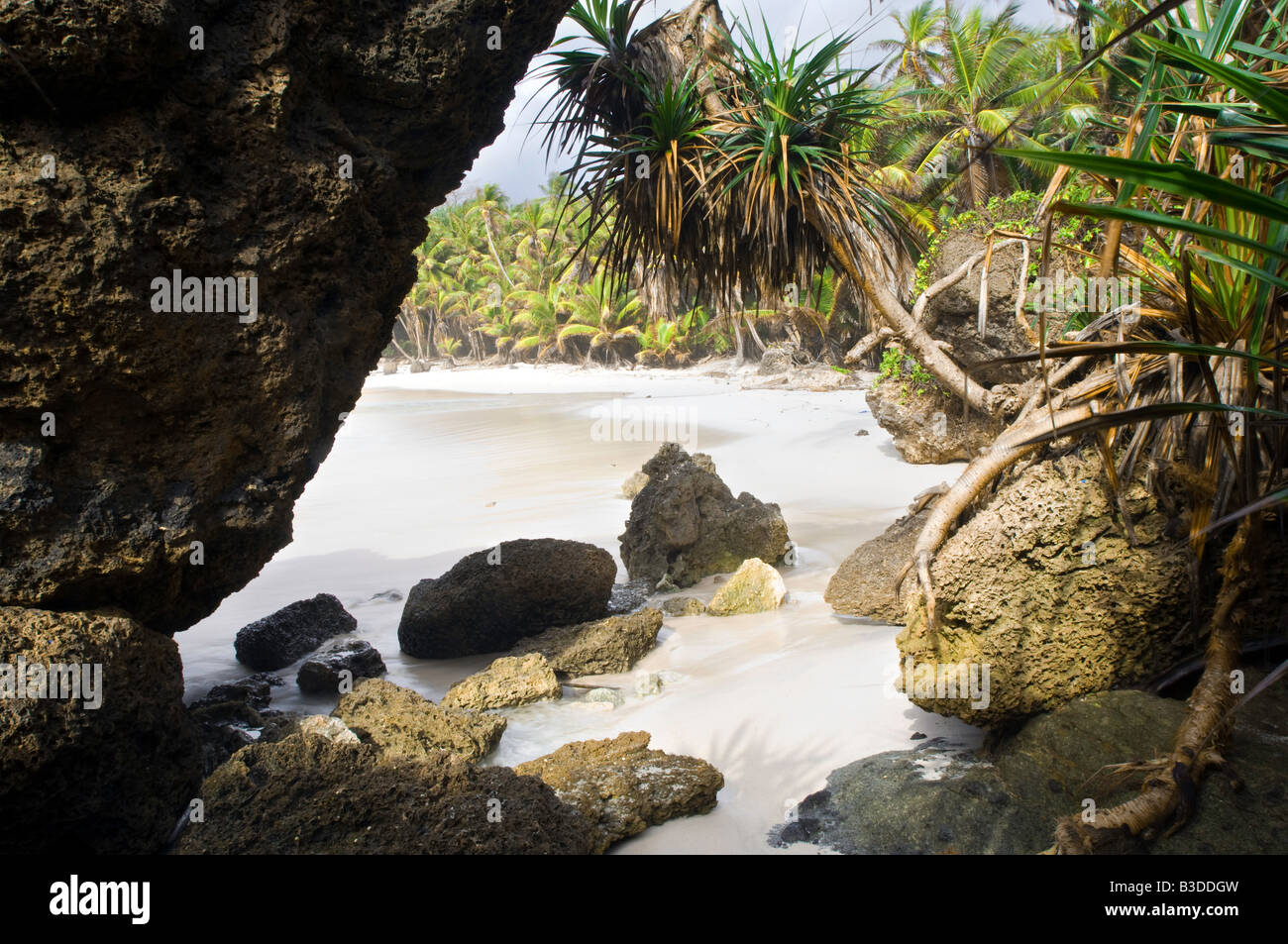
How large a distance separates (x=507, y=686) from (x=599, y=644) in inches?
27.2

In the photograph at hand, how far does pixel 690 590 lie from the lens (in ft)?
23.8

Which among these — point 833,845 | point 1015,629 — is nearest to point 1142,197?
point 1015,629

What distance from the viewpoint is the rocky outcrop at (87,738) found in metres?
2.97

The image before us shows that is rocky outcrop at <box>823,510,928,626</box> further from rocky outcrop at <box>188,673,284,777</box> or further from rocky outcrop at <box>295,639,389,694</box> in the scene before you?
rocky outcrop at <box>188,673,284,777</box>

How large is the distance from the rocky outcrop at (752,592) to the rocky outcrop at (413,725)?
7.26ft

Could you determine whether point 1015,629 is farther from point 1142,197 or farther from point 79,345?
point 79,345

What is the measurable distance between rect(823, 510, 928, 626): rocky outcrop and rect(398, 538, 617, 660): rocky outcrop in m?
1.66

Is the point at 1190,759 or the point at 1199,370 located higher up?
the point at 1199,370

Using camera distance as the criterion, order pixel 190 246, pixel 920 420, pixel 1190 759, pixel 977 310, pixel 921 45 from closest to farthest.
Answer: pixel 1190 759, pixel 190 246, pixel 977 310, pixel 920 420, pixel 921 45

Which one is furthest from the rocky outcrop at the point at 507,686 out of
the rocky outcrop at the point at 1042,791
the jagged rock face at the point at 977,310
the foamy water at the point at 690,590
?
the jagged rock face at the point at 977,310

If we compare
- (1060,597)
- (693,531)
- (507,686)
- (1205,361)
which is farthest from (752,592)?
(1205,361)

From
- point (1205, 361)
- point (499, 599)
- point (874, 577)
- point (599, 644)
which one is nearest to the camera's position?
point (1205, 361)

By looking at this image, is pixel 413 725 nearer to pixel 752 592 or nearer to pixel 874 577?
pixel 752 592

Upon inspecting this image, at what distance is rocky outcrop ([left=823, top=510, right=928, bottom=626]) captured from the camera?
18.1 ft
